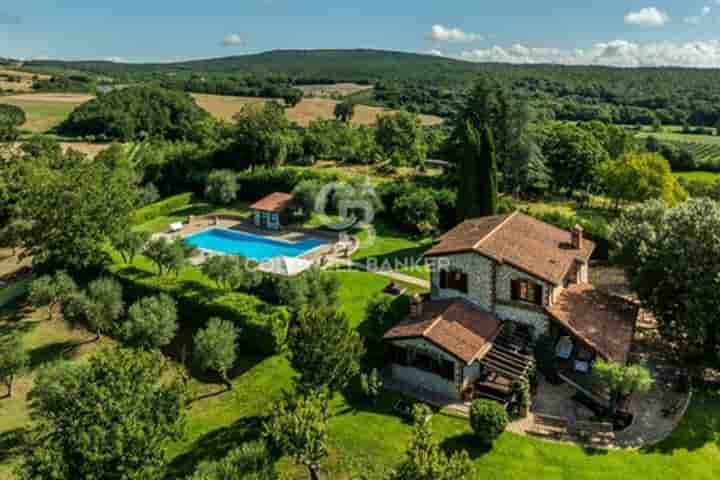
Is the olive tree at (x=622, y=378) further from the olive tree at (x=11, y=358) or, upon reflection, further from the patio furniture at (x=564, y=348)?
the olive tree at (x=11, y=358)

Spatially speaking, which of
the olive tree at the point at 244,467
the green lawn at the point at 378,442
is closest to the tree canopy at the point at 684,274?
the green lawn at the point at 378,442

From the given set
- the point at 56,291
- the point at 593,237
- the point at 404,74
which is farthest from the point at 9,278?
the point at 404,74

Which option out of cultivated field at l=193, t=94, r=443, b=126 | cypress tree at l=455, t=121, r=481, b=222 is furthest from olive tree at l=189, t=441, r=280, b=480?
cultivated field at l=193, t=94, r=443, b=126

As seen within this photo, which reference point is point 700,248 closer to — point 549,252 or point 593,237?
point 549,252

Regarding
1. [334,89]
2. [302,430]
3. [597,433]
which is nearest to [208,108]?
[334,89]

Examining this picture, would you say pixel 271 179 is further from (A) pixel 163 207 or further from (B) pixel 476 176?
(B) pixel 476 176

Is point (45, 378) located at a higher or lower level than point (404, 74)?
lower
